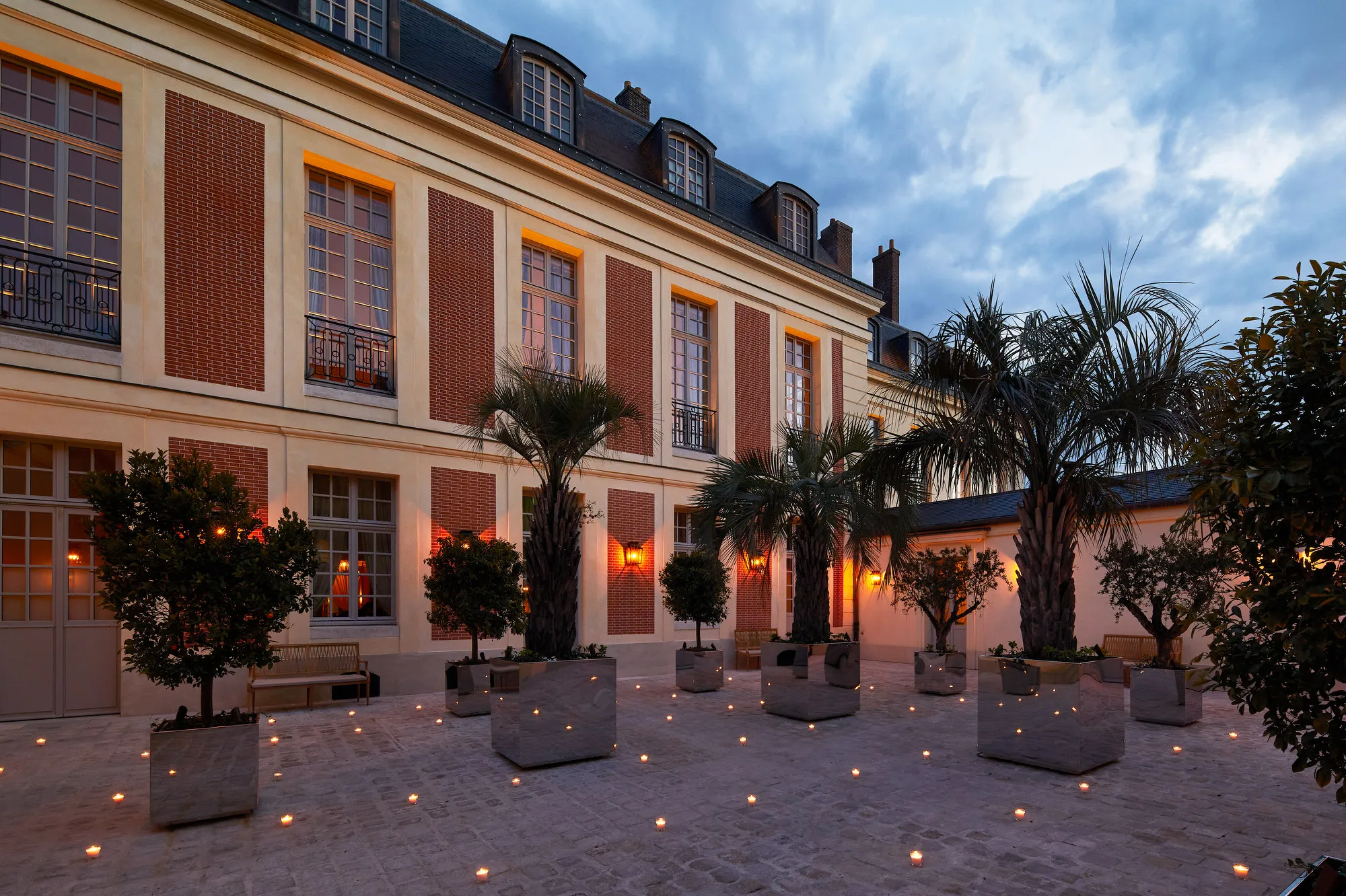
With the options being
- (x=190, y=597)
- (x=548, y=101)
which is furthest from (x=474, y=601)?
(x=548, y=101)

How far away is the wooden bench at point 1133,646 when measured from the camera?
40.7 ft

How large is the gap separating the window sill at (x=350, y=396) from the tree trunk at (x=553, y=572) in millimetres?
4896

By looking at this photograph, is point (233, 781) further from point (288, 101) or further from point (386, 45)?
point (386, 45)

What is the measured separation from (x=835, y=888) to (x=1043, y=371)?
193 inches

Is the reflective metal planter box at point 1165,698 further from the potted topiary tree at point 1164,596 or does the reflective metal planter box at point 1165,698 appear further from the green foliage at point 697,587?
the green foliage at point 697,587

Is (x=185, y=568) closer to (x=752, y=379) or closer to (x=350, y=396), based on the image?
(x=350, y=396)

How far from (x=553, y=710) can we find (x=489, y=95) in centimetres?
1126

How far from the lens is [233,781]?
516 cm

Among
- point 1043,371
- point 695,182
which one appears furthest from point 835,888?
point 695,182

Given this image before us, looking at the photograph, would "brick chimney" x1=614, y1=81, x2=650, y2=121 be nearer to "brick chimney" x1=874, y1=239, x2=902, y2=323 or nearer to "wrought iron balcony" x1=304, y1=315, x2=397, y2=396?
"wrought iron balcony" x1=304, y1=315, x2=397, y2=396

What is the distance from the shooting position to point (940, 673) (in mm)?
11328

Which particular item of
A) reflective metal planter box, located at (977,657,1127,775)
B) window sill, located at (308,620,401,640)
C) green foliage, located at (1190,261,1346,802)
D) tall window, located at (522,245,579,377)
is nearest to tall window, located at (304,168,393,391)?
tall window, located at (522,245,579,377)

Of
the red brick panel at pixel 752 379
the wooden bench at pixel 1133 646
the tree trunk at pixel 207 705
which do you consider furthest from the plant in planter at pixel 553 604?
the wooden bench at pixel 1133 646

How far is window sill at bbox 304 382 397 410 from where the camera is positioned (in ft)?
34.9
